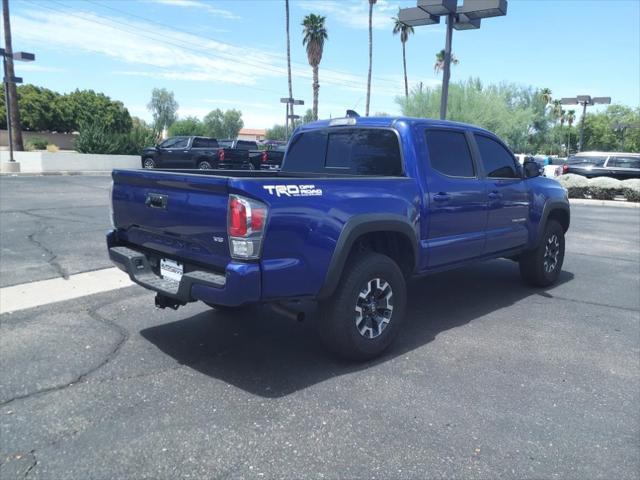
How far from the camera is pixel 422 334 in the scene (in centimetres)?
493

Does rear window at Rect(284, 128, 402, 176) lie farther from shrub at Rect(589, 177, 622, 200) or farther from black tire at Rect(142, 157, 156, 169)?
black tire at Rect(142, 157, 156, 169)

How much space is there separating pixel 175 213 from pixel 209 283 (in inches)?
24.7

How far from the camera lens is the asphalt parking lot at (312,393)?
290 cm

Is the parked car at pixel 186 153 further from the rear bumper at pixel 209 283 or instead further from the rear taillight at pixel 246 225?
the rear taillight at pixel 246 225

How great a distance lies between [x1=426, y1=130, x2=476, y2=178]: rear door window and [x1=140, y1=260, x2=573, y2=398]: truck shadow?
152 centimetres

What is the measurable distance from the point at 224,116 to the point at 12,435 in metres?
126

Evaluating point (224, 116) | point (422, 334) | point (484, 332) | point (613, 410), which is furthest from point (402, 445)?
point (224, 116)

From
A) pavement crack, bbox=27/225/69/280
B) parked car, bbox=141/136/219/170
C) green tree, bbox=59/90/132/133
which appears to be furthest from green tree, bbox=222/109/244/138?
pavement crack, bbox=27/225/69/280

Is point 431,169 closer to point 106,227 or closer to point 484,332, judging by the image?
point 484,332

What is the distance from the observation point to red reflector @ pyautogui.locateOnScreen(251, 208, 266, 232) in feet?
10.9

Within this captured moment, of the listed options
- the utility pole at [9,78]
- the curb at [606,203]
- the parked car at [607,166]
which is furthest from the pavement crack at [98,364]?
the utility pole at [9,78]

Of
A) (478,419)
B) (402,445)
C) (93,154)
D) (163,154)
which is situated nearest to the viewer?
(402,445)

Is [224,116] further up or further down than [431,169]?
further up

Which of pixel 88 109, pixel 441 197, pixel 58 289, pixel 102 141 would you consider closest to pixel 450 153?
pixel 441 197
